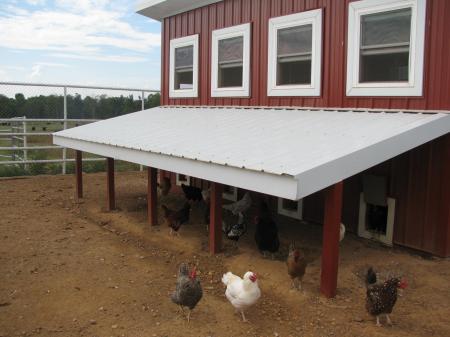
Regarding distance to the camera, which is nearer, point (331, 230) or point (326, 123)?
point (331, 230)

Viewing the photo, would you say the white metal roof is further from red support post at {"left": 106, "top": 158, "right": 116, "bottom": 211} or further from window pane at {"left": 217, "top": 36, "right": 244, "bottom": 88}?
window pane at {"left": 217, "top": 36, "right": 244, "bottom": 88}

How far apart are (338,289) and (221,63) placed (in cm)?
605

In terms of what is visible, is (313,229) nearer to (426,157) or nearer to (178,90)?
(426,157)

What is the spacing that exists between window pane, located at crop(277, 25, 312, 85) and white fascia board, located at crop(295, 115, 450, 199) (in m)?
2.96

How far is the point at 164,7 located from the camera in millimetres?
→ 10938

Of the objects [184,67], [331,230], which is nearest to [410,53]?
[331,230]

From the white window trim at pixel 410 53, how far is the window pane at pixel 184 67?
463cm

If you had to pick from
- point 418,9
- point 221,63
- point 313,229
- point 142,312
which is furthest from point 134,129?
point 418,9

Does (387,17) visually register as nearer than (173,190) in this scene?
Yes

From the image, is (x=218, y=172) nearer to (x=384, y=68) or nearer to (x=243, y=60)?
(x=384, y=68)

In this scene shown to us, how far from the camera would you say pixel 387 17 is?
6785mm

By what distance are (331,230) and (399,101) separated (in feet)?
9.28

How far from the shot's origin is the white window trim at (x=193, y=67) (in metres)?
10.6

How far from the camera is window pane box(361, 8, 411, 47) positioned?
259 inches
